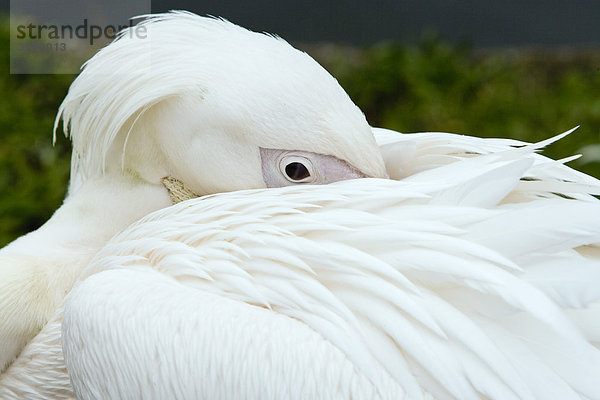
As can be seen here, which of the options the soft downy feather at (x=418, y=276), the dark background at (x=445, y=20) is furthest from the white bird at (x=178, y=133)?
the dark background at (x=445, y=20)

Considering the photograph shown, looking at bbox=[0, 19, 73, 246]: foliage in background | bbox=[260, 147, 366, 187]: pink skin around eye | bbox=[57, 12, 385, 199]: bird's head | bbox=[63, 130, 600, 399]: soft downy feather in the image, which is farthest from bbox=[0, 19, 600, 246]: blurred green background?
bbox=[63, 130, 600, 399]: soft downy feather

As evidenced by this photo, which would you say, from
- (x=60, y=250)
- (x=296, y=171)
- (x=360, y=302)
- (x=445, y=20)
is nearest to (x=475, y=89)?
(x=445, y=20)

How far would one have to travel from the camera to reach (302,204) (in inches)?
63.3

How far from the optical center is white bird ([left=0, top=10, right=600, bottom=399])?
137 centimetres

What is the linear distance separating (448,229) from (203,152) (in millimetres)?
573

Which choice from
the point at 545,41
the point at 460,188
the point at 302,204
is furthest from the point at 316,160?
the point at 545,41

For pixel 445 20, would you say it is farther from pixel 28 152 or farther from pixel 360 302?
pixel 360 302

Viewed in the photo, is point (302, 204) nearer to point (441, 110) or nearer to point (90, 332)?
point (90, 332)

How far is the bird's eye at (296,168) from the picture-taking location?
1721 millimetres

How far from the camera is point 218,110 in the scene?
1.72 metres

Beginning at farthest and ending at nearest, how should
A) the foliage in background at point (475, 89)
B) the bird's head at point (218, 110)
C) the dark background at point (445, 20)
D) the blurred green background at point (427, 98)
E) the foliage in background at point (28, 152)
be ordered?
the dark background at point (445, 20), the foliage in background at point (475, 89), the blurred green background at point (427, 98), the foliage in background at point (28, 152), the bird's head at point (218, 110)

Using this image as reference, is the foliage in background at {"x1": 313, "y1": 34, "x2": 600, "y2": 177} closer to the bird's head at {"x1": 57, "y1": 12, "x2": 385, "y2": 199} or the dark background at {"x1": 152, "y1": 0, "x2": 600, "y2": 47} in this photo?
the dark background at {"x1": 152, "y1": 0, "x2": 600, "y2": 47}

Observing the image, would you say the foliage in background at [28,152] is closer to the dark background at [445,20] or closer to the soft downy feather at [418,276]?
the dark background at [445,20]

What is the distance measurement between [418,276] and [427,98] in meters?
2.44
